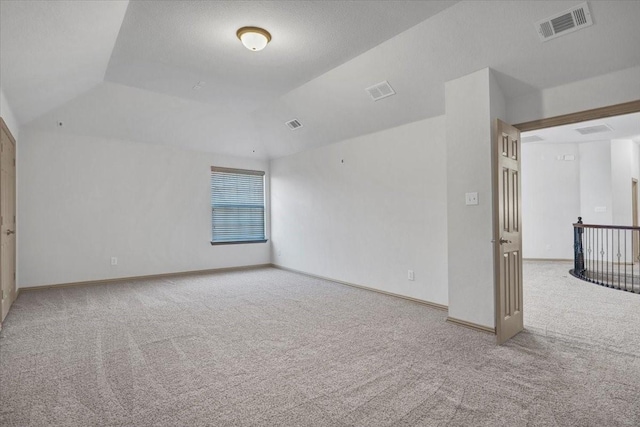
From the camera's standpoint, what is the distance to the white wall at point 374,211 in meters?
4.36

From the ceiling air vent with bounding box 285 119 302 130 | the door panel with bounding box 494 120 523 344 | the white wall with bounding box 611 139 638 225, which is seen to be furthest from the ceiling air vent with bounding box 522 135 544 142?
the ceiling air vent with bounding box 285 119 302 130

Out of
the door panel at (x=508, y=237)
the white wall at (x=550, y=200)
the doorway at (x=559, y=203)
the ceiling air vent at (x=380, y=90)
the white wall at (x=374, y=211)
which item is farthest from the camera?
the white wall at (x=550, y=200)

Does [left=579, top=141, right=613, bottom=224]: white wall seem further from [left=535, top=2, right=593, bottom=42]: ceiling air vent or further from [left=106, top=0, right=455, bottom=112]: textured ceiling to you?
[left=106, top=0, right=455, bottom=112]: textured ceiling

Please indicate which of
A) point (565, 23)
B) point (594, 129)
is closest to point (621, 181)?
point (594, 129)

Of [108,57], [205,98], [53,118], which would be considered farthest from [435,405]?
[53,118]

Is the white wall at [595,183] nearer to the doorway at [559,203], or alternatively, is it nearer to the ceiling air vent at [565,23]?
the doorway at [559,203]

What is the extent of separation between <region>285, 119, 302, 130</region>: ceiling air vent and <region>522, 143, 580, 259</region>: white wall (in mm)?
6122

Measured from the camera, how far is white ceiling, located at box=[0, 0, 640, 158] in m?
2.80

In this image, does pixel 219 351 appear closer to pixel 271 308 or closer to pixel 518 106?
pixel 271 308

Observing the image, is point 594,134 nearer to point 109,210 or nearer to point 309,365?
point 309,365

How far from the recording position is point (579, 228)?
21.9 ft

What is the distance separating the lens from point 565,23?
2736 mm

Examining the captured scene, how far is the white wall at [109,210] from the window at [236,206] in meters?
0.19

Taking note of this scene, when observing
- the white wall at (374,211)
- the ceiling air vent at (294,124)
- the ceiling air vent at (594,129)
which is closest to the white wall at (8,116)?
the ceiling air vent at (294,124)
